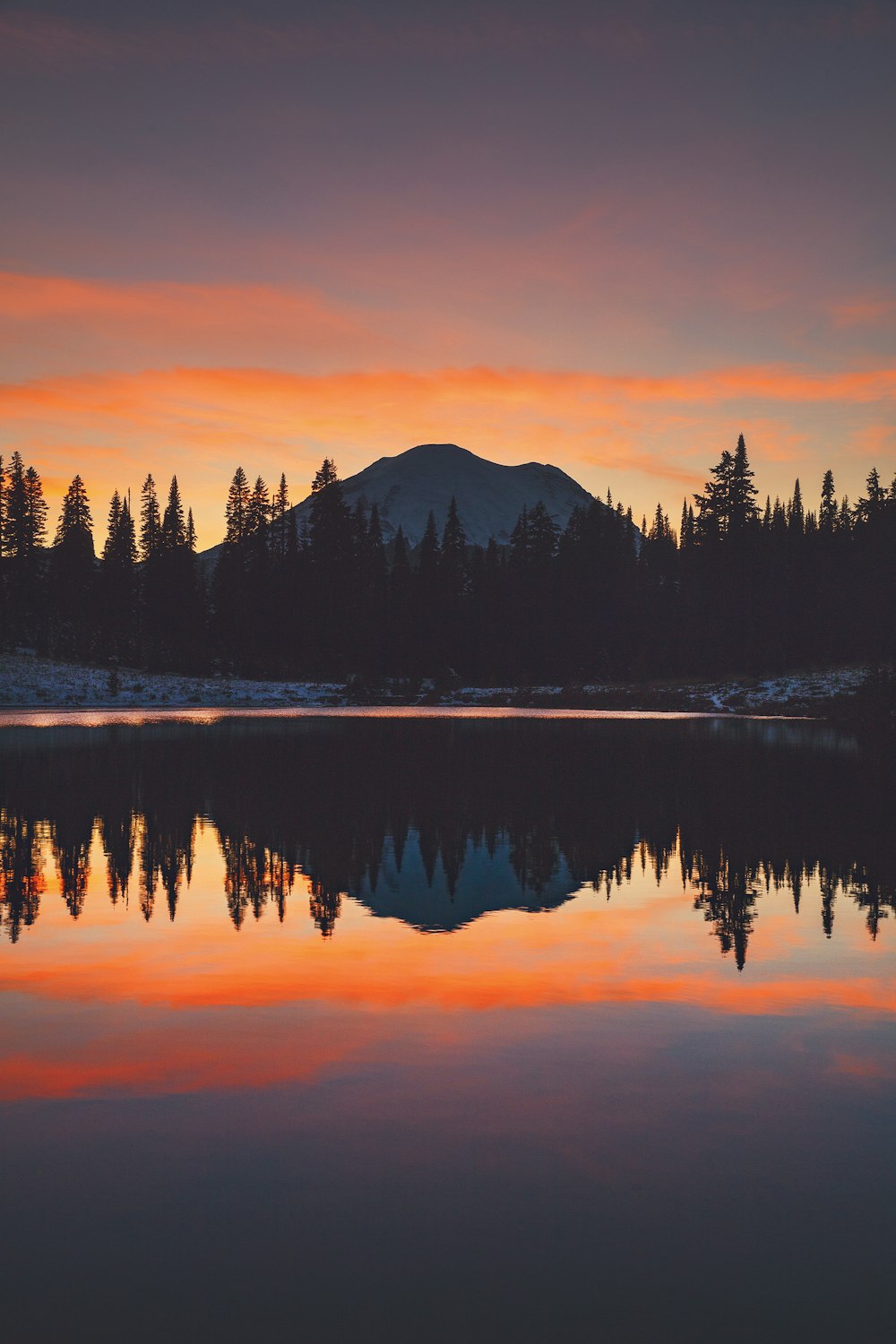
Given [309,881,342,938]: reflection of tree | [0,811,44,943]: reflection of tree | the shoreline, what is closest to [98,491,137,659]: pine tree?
the shoreline

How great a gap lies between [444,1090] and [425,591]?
10959cm

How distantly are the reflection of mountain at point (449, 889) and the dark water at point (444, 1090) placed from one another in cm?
7

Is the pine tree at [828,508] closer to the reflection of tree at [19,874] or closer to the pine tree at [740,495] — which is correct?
the pine tree at [740,495]

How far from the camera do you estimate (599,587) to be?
11356cm

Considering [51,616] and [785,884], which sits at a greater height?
[51,616]

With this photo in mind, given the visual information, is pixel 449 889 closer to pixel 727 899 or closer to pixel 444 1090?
pixel 727 899

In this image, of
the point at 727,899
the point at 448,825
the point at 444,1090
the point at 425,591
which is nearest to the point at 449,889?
the point at 727,899

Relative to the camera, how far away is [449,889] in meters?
13.5

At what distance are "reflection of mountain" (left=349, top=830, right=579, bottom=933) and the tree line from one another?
3120 inches

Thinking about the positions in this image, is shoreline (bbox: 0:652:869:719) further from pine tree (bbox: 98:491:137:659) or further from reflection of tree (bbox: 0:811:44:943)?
reflection of tree (bbox: 0:811:44:943)

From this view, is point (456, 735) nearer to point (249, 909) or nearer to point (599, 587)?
point (249, 909)

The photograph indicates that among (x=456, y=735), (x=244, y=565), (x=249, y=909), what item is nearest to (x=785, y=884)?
(x=249, y=909)

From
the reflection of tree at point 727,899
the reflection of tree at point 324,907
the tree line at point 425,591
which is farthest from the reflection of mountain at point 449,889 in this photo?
the tree line at point 425,591

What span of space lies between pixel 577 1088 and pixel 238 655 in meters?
108
